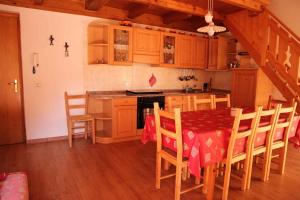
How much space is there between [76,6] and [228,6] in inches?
111

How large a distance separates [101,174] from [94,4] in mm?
2685

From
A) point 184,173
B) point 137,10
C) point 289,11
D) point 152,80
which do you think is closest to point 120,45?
point 137,10

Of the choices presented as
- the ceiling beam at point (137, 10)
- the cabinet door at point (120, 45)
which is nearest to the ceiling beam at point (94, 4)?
the cabinet door at point (120, 45)

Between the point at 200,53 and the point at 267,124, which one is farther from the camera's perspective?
the point at 200,53

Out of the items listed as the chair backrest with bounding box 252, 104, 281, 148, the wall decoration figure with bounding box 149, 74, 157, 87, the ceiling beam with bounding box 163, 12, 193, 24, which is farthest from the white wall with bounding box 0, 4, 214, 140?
the chair backrest with bounding box 252, 104, 281, 148

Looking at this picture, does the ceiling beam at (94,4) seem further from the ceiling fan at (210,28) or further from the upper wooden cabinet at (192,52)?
the upper wooden cabinet at (192,52)

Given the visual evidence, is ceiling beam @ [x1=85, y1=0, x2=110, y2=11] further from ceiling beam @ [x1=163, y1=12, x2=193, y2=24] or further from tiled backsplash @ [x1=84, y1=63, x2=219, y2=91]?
ceiling beam @ [x1=163, y1=12, x2=193, y2=24]

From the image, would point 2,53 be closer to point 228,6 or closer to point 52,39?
point 52,39

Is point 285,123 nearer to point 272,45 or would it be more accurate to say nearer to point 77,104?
point 272,45

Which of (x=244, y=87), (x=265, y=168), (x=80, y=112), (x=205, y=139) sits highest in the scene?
(x=244, y=87)

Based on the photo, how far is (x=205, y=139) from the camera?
192 cm

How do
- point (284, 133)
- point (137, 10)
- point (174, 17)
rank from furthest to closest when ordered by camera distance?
point (174, 17) → point (137, 10) → point (284, 133)

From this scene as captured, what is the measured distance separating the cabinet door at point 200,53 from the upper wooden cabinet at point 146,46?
1039mm

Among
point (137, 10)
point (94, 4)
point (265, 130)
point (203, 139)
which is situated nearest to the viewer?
point (203, 139)
